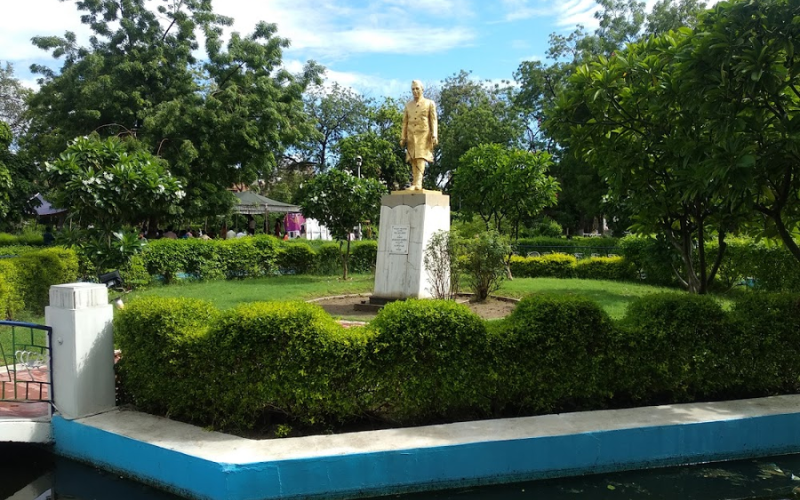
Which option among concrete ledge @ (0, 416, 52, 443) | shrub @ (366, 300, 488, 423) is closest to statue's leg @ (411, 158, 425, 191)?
shrub @ (366, 300, 488, 423)

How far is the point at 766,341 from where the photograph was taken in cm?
513

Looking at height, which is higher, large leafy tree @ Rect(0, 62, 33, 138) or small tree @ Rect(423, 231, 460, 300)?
large leafy tree @ Rect(0, 62, 33, 138)

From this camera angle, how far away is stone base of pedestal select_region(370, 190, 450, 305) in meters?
10.6

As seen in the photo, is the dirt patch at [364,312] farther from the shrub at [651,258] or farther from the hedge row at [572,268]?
the hedge row at [572,268]

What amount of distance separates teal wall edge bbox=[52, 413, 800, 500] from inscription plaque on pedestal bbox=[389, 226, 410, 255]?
22.1ft

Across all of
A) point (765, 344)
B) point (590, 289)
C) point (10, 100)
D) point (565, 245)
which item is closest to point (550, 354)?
point (765, 344)

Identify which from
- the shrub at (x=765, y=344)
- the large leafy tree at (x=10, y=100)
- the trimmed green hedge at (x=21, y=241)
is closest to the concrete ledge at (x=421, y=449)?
the shrub at (x=765, y=344)

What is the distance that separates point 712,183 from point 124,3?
20658mm

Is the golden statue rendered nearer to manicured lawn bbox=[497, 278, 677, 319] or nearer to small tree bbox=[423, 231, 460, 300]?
small tree bbox=[423, 231, 460, 300]

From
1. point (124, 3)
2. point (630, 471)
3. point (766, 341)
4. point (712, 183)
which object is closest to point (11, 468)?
point (630, 471)

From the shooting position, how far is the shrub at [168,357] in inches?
180

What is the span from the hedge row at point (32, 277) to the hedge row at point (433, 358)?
22.2ft

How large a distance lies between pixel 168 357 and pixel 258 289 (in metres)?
9.07

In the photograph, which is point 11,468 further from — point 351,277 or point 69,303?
point 351,277
